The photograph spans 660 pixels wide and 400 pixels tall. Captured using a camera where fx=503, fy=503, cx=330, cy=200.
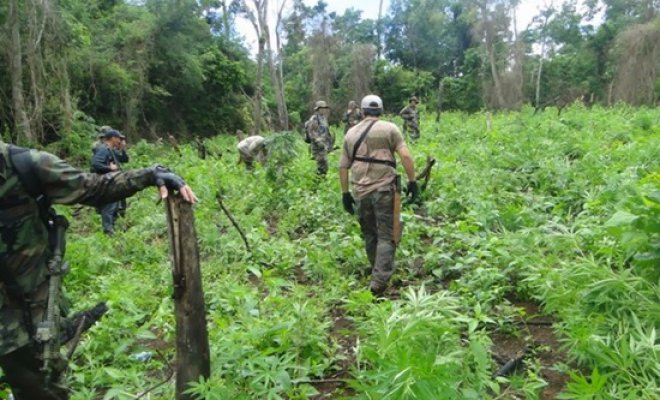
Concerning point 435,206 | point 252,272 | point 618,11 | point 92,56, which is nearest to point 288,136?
point 435,206

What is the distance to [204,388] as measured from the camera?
245 centimetres

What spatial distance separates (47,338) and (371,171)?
9.69 feet

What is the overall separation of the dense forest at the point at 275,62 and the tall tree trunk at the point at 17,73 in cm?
3

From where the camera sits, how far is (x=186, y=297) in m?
2.59

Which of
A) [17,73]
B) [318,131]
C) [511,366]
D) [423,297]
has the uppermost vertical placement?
[17,73]

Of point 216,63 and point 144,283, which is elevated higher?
point 216,63

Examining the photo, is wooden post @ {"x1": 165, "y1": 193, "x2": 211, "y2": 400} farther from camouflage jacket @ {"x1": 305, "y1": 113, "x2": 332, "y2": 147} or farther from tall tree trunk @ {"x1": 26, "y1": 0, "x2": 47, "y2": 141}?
tall tree trunk @ {"x1": 26, "y1": 0, "x2": 47, "y2": 141}

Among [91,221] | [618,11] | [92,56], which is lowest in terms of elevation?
[91,221]

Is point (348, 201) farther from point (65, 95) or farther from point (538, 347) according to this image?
point (65, 95)

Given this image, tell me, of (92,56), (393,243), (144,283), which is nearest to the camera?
(393,243)

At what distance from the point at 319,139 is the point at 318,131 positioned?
24 cm

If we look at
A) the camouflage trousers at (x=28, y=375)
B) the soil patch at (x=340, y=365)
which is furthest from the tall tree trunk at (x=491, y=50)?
the camouflage trousers at (x=28, y=375)

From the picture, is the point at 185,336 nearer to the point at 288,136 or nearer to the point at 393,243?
the point at 393,243

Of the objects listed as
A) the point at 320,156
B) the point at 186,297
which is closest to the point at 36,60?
the point at 320,156
